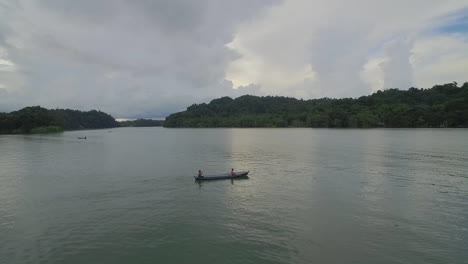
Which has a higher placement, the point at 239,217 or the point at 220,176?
the point at 220,176

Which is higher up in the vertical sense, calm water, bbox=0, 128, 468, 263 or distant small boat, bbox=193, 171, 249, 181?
distant small boat, bbox=193, 171, 249, 181

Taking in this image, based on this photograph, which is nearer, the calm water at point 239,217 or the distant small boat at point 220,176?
the calm water at point 239,217

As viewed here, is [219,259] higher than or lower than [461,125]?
lower

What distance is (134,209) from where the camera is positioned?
22844 millimetres

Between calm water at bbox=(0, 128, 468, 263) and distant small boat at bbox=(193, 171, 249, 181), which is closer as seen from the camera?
calm water at bbox=(0, 128, 468, 263)

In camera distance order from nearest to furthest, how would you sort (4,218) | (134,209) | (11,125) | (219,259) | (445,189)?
(219,259)
(4,218)
(134,209)
(445,189)
(11,125)

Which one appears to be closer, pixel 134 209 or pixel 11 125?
pixel 134 209

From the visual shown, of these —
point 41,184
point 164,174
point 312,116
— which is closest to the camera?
point 41,184

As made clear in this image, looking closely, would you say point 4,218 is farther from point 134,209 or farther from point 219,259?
point 219,259

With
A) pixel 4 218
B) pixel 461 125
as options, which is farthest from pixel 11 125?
pixel 461 125

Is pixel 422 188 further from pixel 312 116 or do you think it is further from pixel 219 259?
pixel 312 116

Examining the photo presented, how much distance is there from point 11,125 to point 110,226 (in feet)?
578

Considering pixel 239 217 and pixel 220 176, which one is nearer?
pixel 239 217

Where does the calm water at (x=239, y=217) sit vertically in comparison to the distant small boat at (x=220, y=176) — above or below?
below
